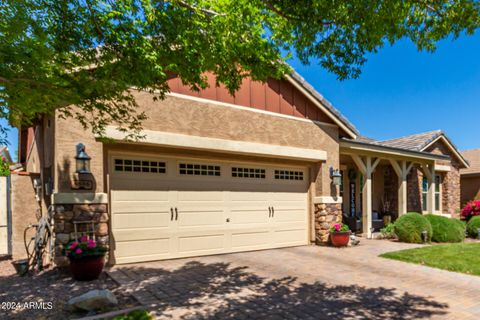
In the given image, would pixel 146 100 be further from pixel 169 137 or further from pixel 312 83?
pixel 312 83

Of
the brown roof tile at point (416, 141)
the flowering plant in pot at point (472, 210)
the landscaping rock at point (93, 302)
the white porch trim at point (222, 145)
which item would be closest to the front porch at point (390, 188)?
the brown roof tile at point (416, 141)

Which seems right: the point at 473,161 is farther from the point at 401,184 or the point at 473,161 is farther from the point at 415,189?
the point at 401,184

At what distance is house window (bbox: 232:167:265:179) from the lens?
9008mm

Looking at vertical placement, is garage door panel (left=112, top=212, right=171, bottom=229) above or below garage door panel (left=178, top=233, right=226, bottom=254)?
above

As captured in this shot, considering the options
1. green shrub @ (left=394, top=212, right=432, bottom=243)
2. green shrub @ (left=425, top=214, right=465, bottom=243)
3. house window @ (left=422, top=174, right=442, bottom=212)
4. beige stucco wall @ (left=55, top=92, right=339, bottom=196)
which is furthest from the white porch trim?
house window @ (left=422, top=174, right=442, bottom=212)

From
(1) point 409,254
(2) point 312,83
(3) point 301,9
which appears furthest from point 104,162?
(1) point 409,254

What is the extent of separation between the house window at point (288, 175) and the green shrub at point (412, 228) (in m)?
3.82

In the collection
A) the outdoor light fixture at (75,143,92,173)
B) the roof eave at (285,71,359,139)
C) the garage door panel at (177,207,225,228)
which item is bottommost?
the garage door panel at (177,207,225,228)

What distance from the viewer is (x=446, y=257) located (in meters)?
7.90

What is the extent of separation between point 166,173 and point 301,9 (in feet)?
16.5

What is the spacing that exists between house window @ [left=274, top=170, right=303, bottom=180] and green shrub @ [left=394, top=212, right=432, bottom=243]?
382 centimetres

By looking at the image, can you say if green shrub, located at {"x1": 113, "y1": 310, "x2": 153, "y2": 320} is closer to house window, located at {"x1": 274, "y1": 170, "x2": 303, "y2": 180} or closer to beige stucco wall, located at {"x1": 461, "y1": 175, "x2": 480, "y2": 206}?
house window, located at {"x1": 274, "y1": 170, "x2": 303, "y2": 180}

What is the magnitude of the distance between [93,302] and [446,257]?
7999 mm

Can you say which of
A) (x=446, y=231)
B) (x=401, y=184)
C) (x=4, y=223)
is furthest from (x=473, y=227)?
(x=4, y=223)
